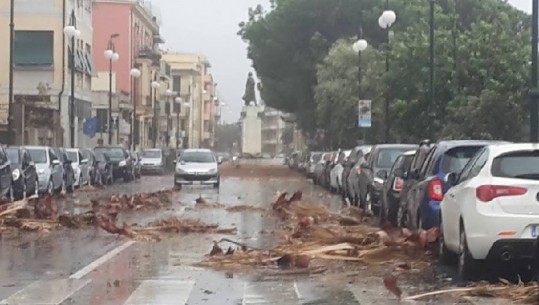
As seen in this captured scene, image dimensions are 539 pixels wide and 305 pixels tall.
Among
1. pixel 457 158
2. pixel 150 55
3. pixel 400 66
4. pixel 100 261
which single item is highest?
pixel 150 55

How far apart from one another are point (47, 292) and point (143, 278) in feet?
5.74

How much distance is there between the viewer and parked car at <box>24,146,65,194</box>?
3562cm

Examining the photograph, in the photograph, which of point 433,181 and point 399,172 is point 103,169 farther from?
point 433,181

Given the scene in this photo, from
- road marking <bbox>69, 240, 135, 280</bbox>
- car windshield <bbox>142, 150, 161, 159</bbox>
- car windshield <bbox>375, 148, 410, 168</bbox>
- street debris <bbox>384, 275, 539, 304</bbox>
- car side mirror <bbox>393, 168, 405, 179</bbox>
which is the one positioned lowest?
road marking <bbox>69, 240, 135, 280</bbox>

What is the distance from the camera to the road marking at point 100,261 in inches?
583

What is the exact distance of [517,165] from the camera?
13680 millimetres

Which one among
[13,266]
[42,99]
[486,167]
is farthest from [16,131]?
[486,167]

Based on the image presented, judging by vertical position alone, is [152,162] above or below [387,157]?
below

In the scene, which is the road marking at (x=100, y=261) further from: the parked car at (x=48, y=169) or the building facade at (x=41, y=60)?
the building facade at (x=41, y=60)

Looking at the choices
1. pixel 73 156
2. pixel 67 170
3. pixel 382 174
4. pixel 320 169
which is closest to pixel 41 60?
pixel 320 169

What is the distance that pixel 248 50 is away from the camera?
261 feet

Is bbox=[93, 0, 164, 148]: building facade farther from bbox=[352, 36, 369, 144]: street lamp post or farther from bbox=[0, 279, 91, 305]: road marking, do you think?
bbox=[0, 279, 91, 305]: road marking

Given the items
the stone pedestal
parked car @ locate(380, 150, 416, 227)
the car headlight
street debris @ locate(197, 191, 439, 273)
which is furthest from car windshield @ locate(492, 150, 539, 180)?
the stone pedestal

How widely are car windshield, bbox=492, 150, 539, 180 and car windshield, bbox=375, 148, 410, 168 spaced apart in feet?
43.8
